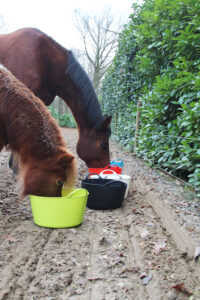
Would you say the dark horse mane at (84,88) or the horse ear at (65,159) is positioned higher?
the dark horse mane at (84,88)

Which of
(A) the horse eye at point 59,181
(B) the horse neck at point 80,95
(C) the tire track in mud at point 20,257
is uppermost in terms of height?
(B) the horse neck at point 80,95

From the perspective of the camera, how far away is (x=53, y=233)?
2.42 meters

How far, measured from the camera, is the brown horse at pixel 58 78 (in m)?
4.04

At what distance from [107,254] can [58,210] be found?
0.65 meters

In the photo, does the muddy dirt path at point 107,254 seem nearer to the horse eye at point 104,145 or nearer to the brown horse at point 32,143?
the brown horse at point 32,143

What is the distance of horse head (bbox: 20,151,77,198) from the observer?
249 cm

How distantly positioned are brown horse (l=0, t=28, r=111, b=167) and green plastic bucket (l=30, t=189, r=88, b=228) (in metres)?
2.15

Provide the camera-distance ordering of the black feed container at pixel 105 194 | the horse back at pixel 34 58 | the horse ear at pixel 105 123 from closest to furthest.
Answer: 1. the black feed container at pixel 105 194
2. the horse back at pixel 34 58
3. the horse ear at pixel 105 123

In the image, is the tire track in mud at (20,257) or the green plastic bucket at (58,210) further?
the green plastic bucket at (58,210)

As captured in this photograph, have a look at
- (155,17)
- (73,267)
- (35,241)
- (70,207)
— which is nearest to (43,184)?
(70,207)

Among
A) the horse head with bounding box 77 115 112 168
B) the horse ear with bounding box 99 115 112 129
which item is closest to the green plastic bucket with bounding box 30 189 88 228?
the horse head with bounding box 77 115 112 168

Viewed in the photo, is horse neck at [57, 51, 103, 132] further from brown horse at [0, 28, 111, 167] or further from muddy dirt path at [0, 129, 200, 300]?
muddy dirt path at [0, 129, 200, 300]

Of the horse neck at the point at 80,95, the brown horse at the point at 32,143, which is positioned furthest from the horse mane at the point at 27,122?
the horse neck at the point at 80,95

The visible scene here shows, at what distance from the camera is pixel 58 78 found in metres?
4.35
